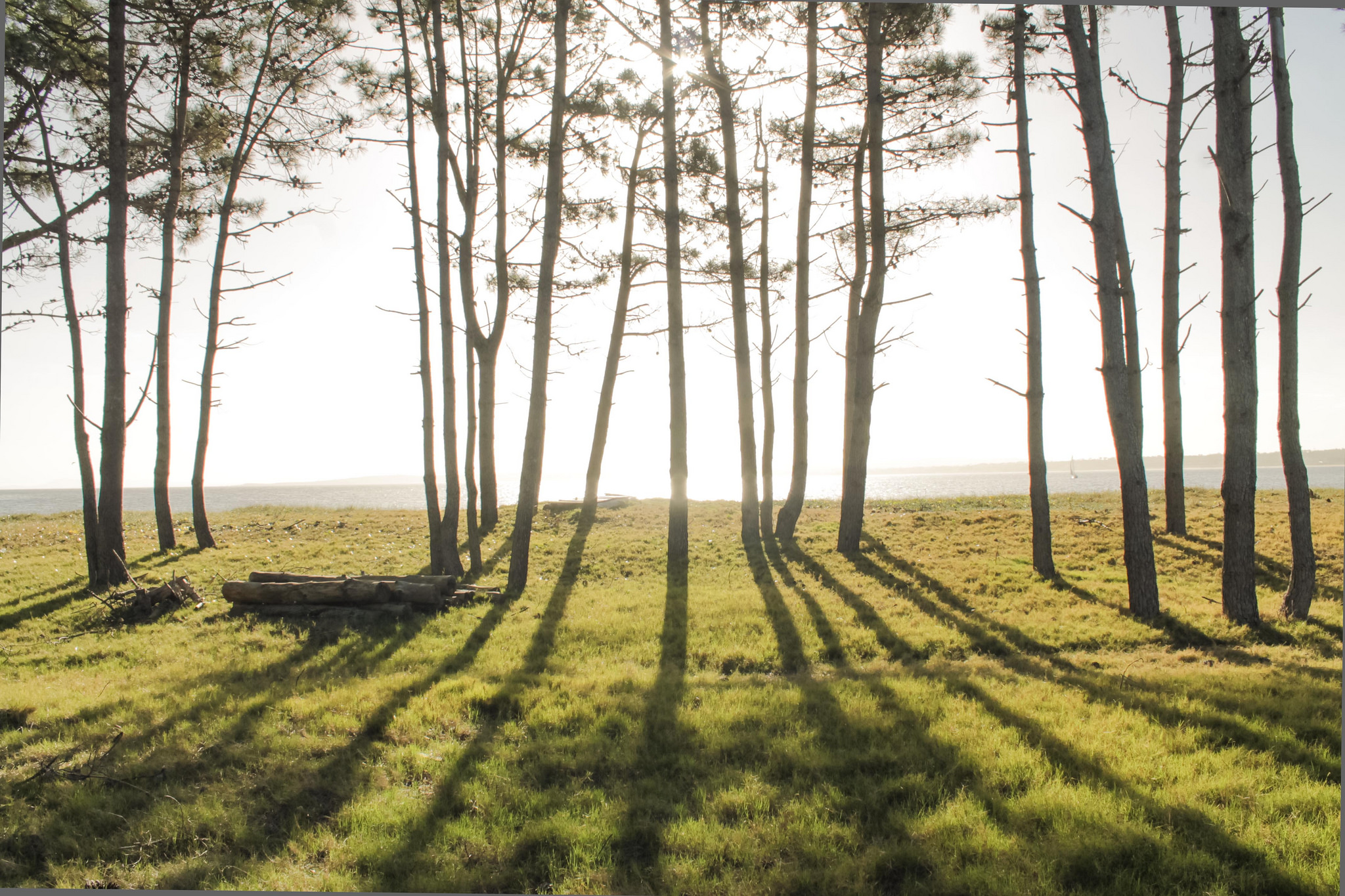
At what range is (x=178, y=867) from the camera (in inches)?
130

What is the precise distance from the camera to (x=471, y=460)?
50.0 feet

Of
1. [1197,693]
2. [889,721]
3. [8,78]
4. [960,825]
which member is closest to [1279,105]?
[1197,693]

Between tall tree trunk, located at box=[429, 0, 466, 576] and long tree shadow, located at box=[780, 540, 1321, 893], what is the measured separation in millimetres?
8166

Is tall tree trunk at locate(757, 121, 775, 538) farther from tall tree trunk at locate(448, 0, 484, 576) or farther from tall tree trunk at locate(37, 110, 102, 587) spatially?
tall tree trunk at locate(37, 110, 102, 587)

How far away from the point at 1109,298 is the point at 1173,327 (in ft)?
21.7

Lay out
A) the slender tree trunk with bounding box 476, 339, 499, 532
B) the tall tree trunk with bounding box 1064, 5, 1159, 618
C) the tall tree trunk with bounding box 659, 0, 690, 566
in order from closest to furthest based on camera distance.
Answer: the tall tree trunk with bounding box 1064, 5, 1159, 618
the tall tree trunk with bounding box 659, 0, 690, 566
the slender tree trunk with bounding box 476, 339, 499, 532

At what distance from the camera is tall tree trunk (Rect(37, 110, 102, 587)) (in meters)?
9.79

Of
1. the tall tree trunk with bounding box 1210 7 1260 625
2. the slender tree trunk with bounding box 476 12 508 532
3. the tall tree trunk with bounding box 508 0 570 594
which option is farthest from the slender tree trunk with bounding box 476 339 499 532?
the tall tree trunk with bounding box 1210 7 1260 625

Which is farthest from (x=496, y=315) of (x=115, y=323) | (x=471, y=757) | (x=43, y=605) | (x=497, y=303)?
(x=471, y=757)

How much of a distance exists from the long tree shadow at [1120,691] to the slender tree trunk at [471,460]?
7.83 m

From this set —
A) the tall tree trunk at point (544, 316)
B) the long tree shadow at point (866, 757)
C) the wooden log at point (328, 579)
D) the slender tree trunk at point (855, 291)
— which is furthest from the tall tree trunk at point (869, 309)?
the wooden log at point (328, 579)

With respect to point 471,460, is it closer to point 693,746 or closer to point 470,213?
point 470,213

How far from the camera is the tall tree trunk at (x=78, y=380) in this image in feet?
32.1

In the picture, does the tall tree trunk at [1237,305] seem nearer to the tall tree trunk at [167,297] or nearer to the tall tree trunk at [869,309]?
the tall tree trunk at [869,309]
